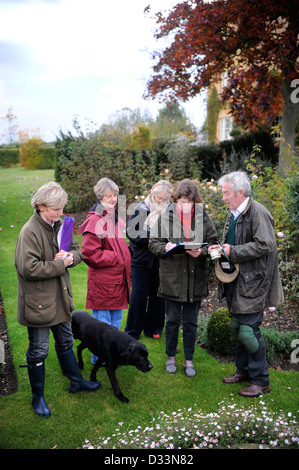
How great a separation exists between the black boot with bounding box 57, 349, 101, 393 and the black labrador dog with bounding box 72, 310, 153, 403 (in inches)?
4.2

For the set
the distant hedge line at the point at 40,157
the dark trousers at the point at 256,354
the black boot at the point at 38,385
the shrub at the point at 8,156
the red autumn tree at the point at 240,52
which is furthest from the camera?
the shrub at the point at 8,156

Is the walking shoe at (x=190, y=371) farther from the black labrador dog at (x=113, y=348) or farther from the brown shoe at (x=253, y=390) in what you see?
the black labrador dog at (x=113, y=348)

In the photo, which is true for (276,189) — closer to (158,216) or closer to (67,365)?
(158,216)

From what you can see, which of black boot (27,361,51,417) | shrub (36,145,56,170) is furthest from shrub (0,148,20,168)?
black boot (27,361,51,417)

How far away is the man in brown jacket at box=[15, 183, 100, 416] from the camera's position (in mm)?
3000

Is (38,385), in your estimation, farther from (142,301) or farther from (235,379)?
(235,379)

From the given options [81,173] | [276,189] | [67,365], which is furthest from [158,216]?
[81,173]

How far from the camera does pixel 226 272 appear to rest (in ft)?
11.6

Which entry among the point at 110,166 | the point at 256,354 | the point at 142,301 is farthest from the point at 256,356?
the point at 110,166

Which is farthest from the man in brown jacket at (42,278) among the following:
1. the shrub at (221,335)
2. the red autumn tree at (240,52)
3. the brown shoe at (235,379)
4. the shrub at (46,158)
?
the shrub at (46,158)

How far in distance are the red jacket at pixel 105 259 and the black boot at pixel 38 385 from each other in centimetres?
88

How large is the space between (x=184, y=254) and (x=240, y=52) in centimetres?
962

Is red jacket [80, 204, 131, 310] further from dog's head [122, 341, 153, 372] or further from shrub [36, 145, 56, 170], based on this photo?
shrub [36, 145, 56, 170]

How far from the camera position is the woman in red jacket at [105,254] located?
375 cm
